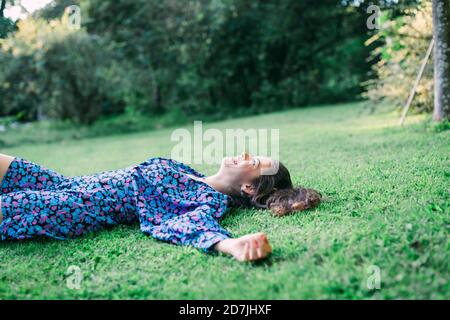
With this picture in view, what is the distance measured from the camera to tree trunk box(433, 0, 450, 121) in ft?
17.4

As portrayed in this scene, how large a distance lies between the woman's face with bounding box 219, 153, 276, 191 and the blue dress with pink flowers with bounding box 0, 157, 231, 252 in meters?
0.17

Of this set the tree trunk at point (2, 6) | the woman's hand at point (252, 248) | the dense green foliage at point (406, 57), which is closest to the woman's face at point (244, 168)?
the woman's hand at point (252, 248)

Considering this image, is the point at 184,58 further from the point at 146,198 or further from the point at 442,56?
the point at 146,198

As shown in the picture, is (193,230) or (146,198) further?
(146,198)

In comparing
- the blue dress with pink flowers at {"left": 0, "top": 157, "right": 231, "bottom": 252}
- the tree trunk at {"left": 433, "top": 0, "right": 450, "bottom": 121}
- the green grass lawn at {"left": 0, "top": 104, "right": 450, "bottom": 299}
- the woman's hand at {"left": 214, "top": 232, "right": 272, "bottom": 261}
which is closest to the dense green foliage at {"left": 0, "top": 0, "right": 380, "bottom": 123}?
the tree trunk at {"left": 433, "top": 0, "right": 450, "bottom": 121}

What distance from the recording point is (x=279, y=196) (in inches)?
119

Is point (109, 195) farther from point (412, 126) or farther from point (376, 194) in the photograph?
point (412, 126)

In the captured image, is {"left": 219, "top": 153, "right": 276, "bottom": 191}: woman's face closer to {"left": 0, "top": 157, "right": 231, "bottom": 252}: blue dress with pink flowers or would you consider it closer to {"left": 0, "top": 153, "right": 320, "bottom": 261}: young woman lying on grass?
{"left": 0, "top": 153, "right": 320, "bottom": 261}: young woman lying on grass

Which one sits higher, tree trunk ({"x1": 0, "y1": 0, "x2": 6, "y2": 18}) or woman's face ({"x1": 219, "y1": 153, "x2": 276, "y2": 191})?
tree trunk ({"x1": 0, "y1": 0, "x2": 6, "y2": 18})

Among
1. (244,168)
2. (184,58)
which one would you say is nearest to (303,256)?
(244,168)

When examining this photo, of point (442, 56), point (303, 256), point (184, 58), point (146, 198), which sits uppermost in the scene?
point (184, 58)

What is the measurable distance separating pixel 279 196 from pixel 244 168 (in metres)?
0.33

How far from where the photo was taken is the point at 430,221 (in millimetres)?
2330

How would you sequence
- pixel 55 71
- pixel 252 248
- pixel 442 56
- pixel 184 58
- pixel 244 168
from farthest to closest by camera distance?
1. pixel 184 58
2. pixel 55 71
3. pixel 442 56
4. pixel 244 168
5. pixel 252 248
